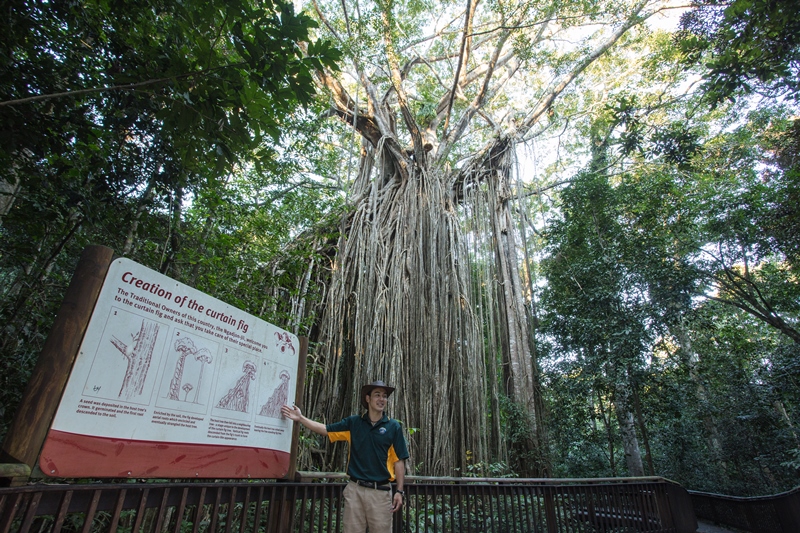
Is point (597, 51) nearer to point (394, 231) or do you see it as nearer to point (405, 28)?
point (405, 28)

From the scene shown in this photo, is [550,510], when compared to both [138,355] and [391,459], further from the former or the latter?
[138,355]

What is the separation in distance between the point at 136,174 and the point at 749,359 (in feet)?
27.6

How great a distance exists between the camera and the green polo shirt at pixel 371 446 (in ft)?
6.49

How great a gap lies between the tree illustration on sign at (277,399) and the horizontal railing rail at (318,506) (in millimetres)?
281

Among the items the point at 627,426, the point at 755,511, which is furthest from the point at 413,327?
the point at 755,511

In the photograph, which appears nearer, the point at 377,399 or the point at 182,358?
the point at 182,358

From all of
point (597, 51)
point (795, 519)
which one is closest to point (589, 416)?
point (795, 519)

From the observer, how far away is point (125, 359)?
1.38 meters

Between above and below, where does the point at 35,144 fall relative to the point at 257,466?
above

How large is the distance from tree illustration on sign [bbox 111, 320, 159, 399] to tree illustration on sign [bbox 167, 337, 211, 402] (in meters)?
0.10

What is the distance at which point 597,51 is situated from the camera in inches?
296

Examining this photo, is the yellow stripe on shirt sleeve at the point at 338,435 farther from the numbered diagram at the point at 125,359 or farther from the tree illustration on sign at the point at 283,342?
the numbered diagram at the point at 125,359

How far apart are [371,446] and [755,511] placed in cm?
544

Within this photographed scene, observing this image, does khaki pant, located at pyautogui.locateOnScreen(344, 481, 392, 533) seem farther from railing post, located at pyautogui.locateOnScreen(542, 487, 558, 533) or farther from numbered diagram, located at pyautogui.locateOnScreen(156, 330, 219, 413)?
railing post, located at pyautogui.locateOnScreen(542, 487, 558, 533)
